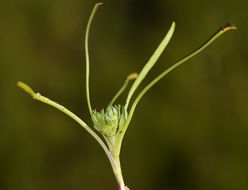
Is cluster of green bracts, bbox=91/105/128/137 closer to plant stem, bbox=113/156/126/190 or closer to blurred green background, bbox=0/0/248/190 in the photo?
plant stem, bbox=113/156/126/190

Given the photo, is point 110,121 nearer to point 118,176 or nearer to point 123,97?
point 118,176

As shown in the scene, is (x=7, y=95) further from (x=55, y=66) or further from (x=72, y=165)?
(x=72, y=165)

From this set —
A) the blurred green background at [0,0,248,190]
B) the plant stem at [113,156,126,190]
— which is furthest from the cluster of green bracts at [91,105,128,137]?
the blurred green background at [0,0,248,190]

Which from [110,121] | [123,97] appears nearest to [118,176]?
[110,121]

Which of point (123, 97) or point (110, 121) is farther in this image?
point (123, 97)

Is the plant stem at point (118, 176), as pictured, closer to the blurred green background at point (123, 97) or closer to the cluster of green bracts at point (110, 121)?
the cluster of green bracts at point (110, 121)

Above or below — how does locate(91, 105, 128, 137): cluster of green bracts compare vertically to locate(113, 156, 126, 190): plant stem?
above

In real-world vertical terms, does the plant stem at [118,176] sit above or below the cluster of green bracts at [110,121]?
below

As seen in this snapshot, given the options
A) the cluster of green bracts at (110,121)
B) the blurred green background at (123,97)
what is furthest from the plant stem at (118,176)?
the blurred green background at (123,97)
